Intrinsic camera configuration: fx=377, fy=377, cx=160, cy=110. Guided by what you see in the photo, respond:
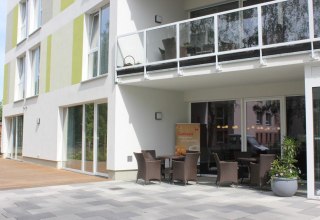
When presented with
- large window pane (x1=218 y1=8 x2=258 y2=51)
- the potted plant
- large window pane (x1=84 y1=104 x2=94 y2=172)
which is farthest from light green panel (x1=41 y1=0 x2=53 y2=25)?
the potted plant

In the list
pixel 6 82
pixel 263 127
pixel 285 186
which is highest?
pixel 6 82

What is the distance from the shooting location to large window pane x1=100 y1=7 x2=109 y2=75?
40.5ft

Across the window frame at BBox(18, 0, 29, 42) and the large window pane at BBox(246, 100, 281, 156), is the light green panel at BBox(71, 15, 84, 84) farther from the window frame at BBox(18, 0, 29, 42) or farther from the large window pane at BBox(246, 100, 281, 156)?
the window frame at BBox(18, 0, 29, 42)

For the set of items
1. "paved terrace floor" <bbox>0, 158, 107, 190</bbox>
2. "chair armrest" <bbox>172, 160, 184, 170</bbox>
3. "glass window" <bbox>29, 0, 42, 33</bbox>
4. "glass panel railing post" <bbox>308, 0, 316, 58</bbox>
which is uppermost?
"glass window" <bbox>29, 0, 42, 33</bbox>

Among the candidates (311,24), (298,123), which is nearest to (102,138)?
(298,123)

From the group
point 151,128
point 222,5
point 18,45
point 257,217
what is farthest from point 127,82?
point 18,45

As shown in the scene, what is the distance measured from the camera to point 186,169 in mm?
10141

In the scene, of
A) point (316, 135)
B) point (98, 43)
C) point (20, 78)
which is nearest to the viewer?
point (316, 135)

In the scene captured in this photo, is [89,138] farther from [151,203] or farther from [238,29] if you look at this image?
[238,29]

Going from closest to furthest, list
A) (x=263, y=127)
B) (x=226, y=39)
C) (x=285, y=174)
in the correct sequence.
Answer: (x=285, y=174) < (x=226, y=39) < (x=263, y=127)

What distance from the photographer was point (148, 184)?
34.6 feet

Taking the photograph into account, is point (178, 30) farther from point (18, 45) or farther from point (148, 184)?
point (18, 45)

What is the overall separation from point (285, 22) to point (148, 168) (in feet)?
16.6

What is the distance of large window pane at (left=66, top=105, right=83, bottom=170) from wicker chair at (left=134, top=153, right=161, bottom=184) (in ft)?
12.6
